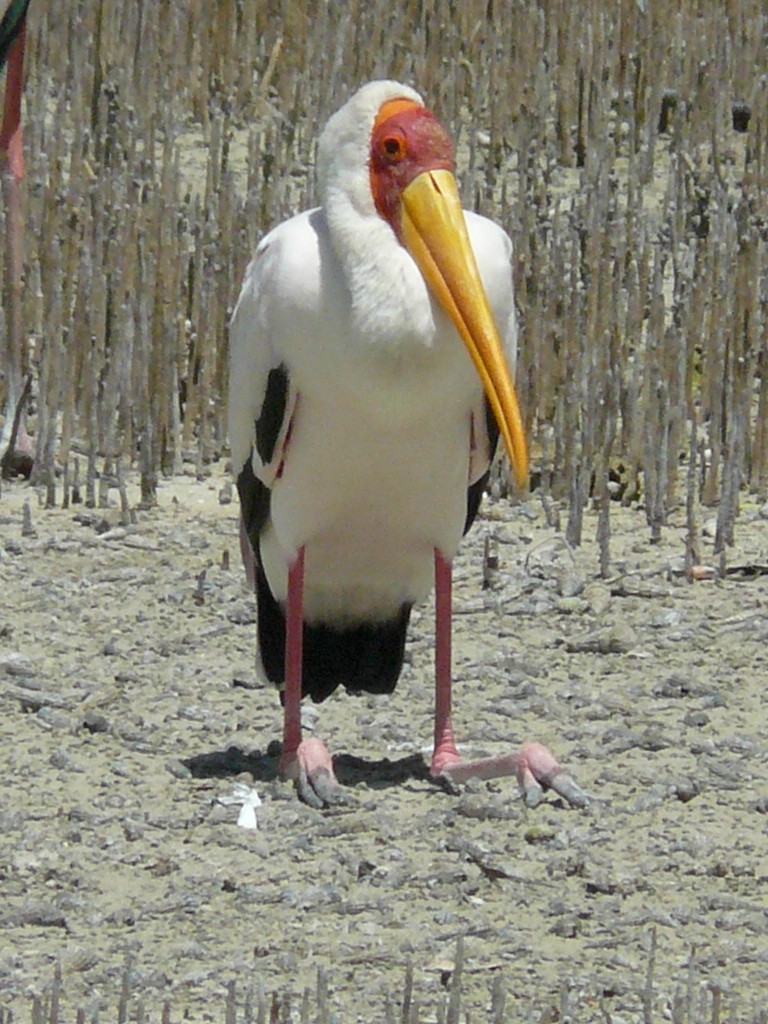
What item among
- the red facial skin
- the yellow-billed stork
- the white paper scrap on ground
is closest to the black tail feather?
the yellow-billed stork

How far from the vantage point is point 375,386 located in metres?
4.59

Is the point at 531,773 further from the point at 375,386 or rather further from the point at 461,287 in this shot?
the point at 461,287

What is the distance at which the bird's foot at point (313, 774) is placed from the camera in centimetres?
480

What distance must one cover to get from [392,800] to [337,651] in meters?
0.72

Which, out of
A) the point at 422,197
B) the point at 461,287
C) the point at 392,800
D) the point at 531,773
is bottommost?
the point at 392,800

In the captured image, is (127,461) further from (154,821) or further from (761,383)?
(154,821)

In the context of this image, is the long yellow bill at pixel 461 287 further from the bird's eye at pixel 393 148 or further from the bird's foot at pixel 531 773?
the bird's foot at pixel 531 773

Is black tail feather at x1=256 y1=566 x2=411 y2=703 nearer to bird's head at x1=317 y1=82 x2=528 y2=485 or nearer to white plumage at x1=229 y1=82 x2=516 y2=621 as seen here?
white plumage at x1=229 y1=82 x2=516 y2=621

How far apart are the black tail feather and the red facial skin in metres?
1.16

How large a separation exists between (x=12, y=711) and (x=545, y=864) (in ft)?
5.33

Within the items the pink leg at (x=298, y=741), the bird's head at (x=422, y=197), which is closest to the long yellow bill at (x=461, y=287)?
the bird's head at (x=422, y=197)

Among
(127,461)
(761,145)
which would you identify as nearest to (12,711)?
(127,461)

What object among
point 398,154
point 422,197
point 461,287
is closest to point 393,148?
point 398,154

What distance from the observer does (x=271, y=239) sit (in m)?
4.95
